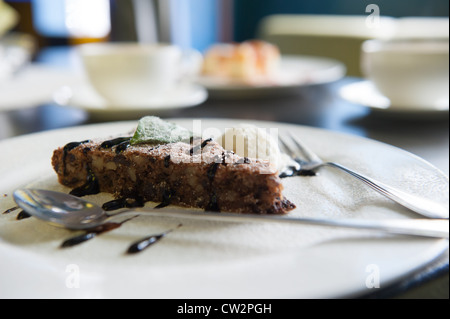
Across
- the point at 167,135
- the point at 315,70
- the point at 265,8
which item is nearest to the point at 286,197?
the point at 167,135

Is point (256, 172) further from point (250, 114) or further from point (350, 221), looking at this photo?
point (250, 114)

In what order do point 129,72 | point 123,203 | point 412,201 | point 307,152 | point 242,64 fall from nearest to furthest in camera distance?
point 412,201, point 123,203, point 307,152, point 129,72, point 242,64

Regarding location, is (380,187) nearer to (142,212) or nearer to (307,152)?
(307,152)

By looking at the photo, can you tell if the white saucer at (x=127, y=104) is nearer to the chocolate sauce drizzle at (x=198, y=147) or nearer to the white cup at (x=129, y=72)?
the white cup at (x=129, y=72)

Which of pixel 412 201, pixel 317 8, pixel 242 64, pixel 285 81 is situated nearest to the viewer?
pixel 412 201

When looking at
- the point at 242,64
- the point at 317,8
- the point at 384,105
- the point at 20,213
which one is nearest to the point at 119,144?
the point at 20,213

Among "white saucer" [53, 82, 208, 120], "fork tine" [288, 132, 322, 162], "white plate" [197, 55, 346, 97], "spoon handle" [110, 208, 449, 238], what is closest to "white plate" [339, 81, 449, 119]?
"white plate" [197, 55, 346, 97]

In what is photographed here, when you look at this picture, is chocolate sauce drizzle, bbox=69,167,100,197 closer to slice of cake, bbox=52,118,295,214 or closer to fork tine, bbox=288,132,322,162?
slice of cake, bbox=52,118,295,214
